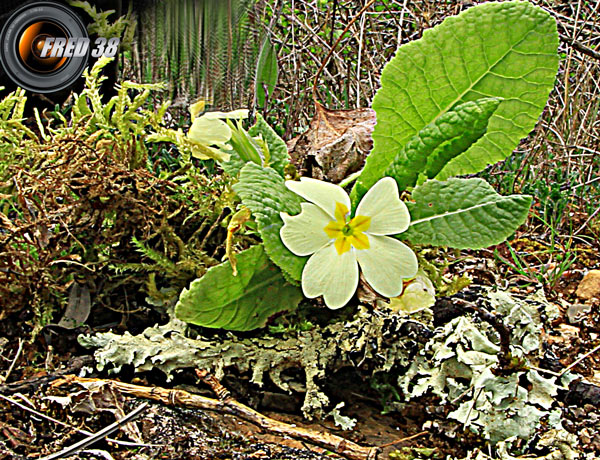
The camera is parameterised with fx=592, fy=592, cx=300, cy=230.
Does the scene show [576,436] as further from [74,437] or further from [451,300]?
[74,437]

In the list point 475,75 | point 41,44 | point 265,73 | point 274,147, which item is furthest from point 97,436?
point 265,73

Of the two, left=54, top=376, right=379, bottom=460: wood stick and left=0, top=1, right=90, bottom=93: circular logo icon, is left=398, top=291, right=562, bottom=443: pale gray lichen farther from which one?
left=0, top=1, right=90, bottom=93: circular logo icon

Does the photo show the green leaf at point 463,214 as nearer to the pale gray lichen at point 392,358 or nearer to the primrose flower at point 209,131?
the pale gray lichen at point 392,358

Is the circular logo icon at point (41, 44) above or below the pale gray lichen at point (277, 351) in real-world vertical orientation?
above

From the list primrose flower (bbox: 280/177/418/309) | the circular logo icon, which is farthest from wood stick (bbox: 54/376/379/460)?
the circular logo icon

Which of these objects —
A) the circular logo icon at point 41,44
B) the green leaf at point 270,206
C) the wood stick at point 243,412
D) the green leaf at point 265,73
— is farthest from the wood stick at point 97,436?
the green leaf at point 265,73

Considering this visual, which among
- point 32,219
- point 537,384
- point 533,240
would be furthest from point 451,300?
point 533,240

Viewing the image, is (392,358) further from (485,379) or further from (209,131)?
(209,131)
